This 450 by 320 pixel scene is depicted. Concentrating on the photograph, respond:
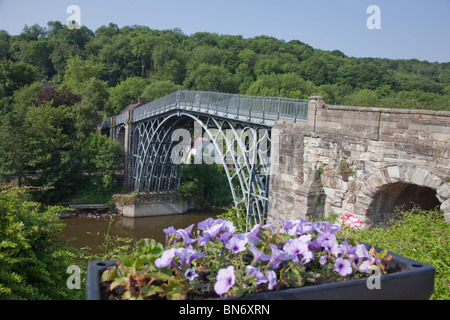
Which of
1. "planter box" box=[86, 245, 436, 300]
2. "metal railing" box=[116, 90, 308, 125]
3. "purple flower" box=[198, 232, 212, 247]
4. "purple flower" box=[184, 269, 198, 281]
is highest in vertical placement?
"metal railing" box=[116, 90, 308, 125]

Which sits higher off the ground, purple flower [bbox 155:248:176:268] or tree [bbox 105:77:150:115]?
tree [bbox 105:77:150:115]

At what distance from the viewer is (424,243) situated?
4.72 meters

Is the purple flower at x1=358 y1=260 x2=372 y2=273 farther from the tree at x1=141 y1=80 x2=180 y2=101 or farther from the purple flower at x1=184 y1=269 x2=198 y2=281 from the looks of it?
the tree at x1=141 y1=80 x2=180 y2=101

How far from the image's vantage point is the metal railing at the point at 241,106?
12.2 metres

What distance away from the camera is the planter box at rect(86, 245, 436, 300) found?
180cm

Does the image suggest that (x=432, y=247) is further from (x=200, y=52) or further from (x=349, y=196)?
(x=200, y=52)

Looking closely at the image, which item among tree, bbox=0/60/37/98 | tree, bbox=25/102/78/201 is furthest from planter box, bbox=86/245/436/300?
tree, bbox=0/60/37/98

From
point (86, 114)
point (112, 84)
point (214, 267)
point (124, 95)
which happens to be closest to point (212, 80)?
point (124, 95)

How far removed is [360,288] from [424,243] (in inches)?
130

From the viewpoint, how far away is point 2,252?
3.66 m

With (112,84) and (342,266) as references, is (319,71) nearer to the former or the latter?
(112,84)

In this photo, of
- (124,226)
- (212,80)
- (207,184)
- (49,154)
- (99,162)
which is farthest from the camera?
(212,80)
